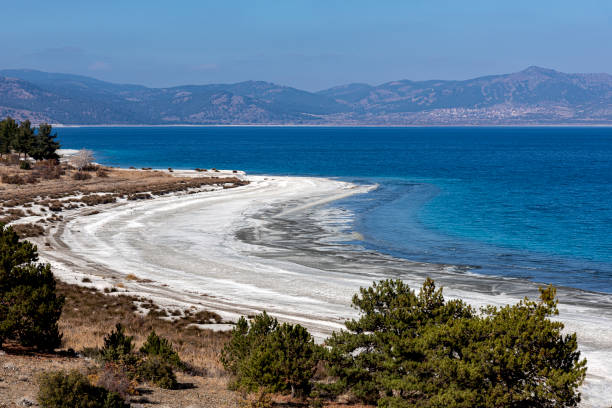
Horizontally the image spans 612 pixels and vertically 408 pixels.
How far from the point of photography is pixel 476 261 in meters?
39.5

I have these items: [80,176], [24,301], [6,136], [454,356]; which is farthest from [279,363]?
[6,136]

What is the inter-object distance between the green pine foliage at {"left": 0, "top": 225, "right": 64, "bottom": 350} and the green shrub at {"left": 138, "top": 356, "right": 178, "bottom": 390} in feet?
10.8

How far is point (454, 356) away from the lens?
13805mm

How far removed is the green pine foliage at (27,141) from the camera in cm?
10038

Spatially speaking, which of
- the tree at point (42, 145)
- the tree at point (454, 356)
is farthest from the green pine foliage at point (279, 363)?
the tree at point (42, 145)

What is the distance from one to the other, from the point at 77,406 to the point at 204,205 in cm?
5594

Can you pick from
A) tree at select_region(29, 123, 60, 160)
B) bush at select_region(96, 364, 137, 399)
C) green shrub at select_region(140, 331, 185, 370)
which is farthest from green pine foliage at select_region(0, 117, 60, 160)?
bush at select_region(96, 364, 137, 399)

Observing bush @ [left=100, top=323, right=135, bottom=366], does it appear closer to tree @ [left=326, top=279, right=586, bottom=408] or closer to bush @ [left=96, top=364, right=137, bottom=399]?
bush @ [left=96, top=364, right=137, bottom=399]

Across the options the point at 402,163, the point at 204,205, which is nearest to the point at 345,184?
the point at 204,205

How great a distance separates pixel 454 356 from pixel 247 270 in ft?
76.9

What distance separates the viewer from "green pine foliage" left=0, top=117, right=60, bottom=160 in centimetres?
10038

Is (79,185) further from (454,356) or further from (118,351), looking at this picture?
(454,356)

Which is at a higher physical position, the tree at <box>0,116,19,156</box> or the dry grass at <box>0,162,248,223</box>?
the tree at <box>0,116,19,156</box>

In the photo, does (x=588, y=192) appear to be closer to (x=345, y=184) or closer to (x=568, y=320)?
(x=345, y=184)
